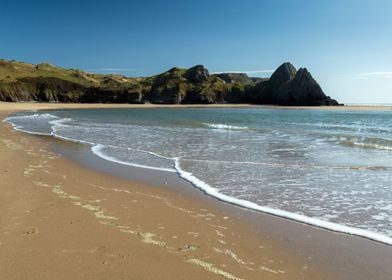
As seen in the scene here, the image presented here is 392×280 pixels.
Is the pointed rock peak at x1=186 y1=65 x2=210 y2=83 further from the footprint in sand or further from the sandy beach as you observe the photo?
the footprint in sand

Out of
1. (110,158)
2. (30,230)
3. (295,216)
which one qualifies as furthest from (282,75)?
(30,230)

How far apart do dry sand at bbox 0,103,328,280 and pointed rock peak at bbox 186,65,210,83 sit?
156 meters

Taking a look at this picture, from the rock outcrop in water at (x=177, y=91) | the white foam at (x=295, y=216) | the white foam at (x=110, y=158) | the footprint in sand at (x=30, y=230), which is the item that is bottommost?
the white foam at (x=110, y=158)

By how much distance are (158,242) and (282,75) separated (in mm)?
141078

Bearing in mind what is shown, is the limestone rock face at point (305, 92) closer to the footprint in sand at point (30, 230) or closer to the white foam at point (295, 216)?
the white foam at point (295, 216)

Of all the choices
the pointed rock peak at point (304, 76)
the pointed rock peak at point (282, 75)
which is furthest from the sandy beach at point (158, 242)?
the pointed rock peak at point (282, 75)

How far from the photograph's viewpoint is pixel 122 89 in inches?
5694

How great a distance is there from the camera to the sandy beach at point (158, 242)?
5098mm

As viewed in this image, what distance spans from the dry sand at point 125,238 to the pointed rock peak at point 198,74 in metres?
156

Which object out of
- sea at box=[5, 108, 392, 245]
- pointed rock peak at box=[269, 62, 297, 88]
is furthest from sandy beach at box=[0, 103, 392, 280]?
pointed rock peak at box=[269, 62, 297, 88]

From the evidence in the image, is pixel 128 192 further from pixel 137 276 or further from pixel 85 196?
pixel 137 276

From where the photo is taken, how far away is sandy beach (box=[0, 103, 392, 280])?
201 inches

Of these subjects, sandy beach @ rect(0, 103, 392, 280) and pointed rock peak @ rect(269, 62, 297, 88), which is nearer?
sandy beach @ rect(0, 103, 392, 280)

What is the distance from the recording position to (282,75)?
142m
